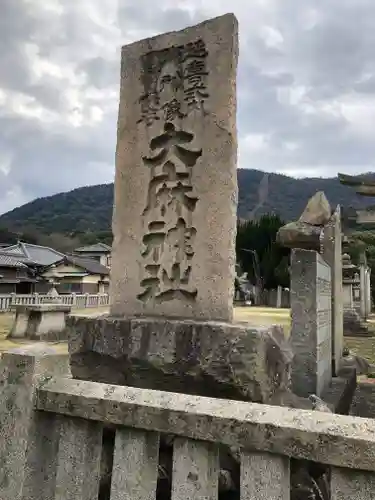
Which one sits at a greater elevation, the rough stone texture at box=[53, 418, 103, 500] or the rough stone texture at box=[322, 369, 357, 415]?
the rough stone texture at box=[53, 418, 103, 500]

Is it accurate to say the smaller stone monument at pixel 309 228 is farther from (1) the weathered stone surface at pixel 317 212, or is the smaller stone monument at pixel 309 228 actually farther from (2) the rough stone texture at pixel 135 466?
(2) the rough stone texture at pixel 135 466

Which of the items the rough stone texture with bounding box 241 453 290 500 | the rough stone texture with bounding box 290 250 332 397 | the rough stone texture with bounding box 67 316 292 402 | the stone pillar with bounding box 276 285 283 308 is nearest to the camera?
the rough stone texture with bounding box 241 453 290 500

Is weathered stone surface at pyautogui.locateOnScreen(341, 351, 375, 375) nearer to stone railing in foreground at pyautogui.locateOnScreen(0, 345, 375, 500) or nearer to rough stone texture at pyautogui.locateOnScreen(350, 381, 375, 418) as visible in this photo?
rough stone texture at pyautogui.locateOnScreen(350, 381, 375, 418)

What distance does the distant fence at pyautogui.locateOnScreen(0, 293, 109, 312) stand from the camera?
22156mm

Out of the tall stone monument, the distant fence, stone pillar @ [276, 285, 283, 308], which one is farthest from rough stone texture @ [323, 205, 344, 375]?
stone pillar @ [276, 285, 283, 308]

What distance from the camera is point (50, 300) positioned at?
2192 centimetres

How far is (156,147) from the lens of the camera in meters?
2.86

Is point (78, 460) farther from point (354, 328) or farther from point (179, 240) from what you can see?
point (354, 328)

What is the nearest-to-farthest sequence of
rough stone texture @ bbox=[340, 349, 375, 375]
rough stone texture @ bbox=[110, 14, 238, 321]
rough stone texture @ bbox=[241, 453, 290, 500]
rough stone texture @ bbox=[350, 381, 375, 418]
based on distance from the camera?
A: 1. rough stone texture @ bbox=[241, 453, 290, 500]
2. rough stone texture @ bbox=[110, 14, 238, 321]
3. rough stone texture @ bbox=[350, 381, 375, 418]
4. rough stone texture @ bbox=[340, 349, 375, 375]

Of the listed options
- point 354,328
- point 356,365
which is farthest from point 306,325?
point 354,328

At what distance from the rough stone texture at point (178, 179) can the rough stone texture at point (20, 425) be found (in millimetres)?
1097

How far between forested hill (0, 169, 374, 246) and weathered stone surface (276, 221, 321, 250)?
267 ft

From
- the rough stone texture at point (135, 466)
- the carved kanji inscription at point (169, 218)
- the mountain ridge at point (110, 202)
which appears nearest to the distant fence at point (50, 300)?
the carved kanji inscription at point (169, 218)

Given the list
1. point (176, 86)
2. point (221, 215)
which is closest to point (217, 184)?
point (221, 215)
